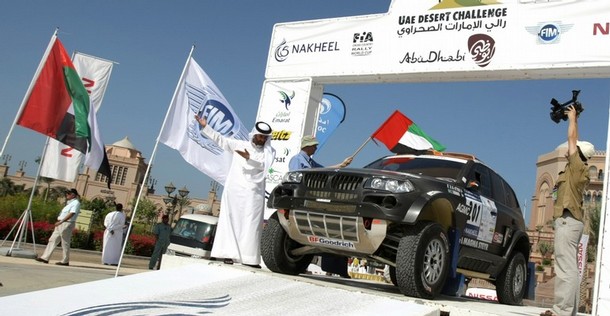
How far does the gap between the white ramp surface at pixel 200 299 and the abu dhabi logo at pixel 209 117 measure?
449 centimetres

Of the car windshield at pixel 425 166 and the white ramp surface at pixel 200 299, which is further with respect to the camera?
the car windshield at pixel 425 166

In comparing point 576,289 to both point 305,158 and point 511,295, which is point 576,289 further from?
point 305,158

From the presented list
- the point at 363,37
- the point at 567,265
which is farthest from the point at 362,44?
the point at 567,265

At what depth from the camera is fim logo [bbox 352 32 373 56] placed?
10039 mm

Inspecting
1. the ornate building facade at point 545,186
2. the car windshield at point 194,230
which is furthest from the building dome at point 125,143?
the car windshield at point 194,230

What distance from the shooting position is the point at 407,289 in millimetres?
5297

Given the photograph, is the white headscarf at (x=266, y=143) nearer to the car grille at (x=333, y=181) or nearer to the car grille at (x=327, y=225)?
the car grille at (x=333, y=181)

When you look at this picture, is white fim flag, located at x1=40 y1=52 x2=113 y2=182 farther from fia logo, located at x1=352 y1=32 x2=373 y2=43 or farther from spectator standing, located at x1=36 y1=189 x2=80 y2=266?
fia logo, located at x1=352 y1=32 x2=373 y2=43

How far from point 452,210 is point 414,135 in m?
7.14

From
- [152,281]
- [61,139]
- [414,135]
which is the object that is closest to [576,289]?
[152,281]

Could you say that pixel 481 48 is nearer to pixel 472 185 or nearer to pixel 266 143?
pixel 472 185

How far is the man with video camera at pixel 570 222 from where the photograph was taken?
16.0ft

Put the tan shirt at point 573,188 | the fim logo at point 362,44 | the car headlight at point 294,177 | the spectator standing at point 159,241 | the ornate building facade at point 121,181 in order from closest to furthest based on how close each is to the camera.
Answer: the tan shirt at point 573,188, the car headlight at point 294,177, the fim logo at point 362,44, the spectator standing at point 159,241, the ornate building facade at point 121,181

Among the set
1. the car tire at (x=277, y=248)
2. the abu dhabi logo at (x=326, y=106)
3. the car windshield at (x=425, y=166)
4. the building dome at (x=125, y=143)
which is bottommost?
the car tire at (x=277, y=248)
